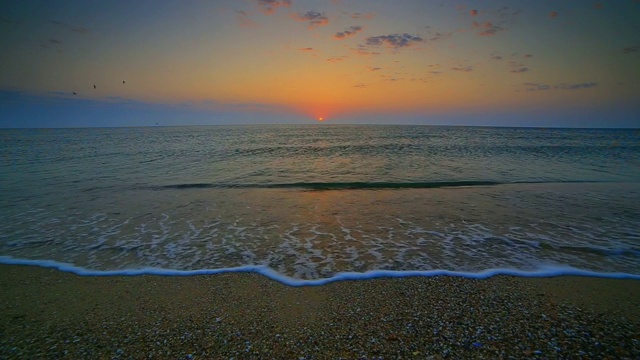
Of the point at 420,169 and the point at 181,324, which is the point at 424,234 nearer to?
the point at 181,324

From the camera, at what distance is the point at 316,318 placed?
3.84 metres

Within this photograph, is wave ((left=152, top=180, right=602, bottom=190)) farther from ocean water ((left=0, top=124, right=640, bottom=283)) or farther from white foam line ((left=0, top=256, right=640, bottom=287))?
white foam line ((left=0, top=256, right=640, bottom=287))

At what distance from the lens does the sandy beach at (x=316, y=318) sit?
325 centimetres

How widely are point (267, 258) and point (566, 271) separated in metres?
5.75

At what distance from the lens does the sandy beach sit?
128 inches

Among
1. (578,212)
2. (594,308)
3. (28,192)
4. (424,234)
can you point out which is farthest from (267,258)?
(28,192)

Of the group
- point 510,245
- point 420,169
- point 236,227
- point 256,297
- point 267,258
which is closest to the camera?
point 256,297

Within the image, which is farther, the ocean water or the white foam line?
the ocean water

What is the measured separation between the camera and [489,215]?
351 inches

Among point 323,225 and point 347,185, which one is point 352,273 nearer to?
point 323,225

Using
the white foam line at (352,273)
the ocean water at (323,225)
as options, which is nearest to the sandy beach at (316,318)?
the white foam line at (352,273)

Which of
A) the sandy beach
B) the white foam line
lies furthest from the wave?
the sandy beach

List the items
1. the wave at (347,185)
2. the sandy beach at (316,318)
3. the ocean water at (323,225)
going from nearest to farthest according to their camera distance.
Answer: the sandy beach at (316,318) → the ocean water at (323,225) → the wave at (347,185)

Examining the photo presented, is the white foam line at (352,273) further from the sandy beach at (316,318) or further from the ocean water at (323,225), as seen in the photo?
the sandy beach at (316,318)
